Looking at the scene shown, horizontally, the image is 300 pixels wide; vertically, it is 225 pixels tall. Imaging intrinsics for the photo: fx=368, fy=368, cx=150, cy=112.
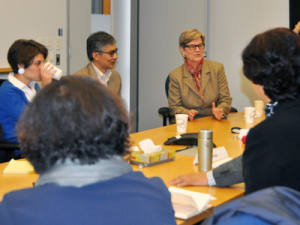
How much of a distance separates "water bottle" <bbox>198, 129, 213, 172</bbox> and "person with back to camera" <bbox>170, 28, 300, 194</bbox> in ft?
0.42

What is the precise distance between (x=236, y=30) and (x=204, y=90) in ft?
4.95

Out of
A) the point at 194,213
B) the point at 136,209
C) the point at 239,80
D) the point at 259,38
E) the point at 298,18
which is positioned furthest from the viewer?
the point at 239,80

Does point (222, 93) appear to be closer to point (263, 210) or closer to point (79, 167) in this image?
point (79, 167)

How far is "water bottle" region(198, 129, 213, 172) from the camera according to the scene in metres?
1.62

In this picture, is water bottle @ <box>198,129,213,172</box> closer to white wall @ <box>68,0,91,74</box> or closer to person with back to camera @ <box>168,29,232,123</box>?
person with back to camera @ <box>168,29,232,123</box>

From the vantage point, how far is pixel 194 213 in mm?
1210

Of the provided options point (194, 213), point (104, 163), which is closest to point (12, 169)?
point (194, 213)

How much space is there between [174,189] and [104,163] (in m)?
0.66

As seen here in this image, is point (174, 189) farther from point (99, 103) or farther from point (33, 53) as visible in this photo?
point (33, 53)

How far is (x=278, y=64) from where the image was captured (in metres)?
1.30

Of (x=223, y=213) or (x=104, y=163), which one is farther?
(x=104, y=163)

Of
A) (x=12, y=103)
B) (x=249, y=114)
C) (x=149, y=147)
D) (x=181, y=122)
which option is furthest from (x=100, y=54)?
(x=149, y=147)

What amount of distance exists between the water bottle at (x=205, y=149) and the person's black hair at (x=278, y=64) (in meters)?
0.36

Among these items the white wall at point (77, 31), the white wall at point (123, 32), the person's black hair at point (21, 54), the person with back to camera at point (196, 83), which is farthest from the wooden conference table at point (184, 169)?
the white wall at point (123, 32)
